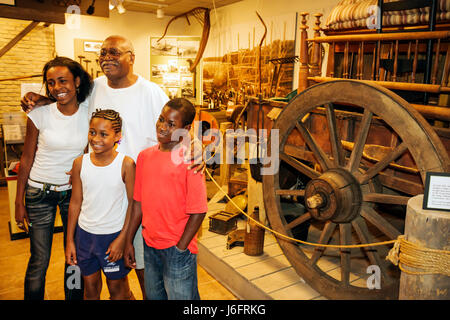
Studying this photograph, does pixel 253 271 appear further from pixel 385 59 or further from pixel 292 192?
pixel 385 59

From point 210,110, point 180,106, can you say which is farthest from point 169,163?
point 210,110

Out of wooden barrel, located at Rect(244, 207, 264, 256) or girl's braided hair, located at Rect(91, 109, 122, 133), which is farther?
wooden barrel, located at Rect(244, 207, 264, 256)

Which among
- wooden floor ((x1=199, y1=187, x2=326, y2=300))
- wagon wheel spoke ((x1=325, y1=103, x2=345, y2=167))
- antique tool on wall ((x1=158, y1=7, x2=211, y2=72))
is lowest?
wooden floor ((x1=199, y1=187, x2=326, y2=300))

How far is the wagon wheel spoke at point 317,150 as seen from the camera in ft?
8.68

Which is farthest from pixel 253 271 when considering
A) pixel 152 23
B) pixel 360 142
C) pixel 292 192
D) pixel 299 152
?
pixel 152 23

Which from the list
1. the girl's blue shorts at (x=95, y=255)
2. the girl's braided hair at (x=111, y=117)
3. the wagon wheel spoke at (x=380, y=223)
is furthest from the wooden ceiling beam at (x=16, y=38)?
the wagon wheel spoke at (x=380, y=223)

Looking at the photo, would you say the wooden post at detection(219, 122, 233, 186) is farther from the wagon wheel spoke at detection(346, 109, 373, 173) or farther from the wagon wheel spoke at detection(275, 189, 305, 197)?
the wagon wheel spoke at detection(346, 109, 373, 173)

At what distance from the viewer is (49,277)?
3.59 metres

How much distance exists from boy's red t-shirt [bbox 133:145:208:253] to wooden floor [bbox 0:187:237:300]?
153cm

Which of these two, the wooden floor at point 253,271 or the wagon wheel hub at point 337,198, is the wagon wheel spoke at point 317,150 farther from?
the wooden floor at point 253,271

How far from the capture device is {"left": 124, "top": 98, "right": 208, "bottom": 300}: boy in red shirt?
1960 millimetres

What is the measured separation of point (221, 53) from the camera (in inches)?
343

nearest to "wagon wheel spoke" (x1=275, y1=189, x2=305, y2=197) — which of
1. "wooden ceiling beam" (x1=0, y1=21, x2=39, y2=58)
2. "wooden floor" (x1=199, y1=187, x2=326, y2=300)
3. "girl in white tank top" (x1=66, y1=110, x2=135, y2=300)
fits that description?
"wooden floor" (x1=199, y1=187, x2=326, y2=300)

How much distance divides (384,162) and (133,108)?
5.50 ft
